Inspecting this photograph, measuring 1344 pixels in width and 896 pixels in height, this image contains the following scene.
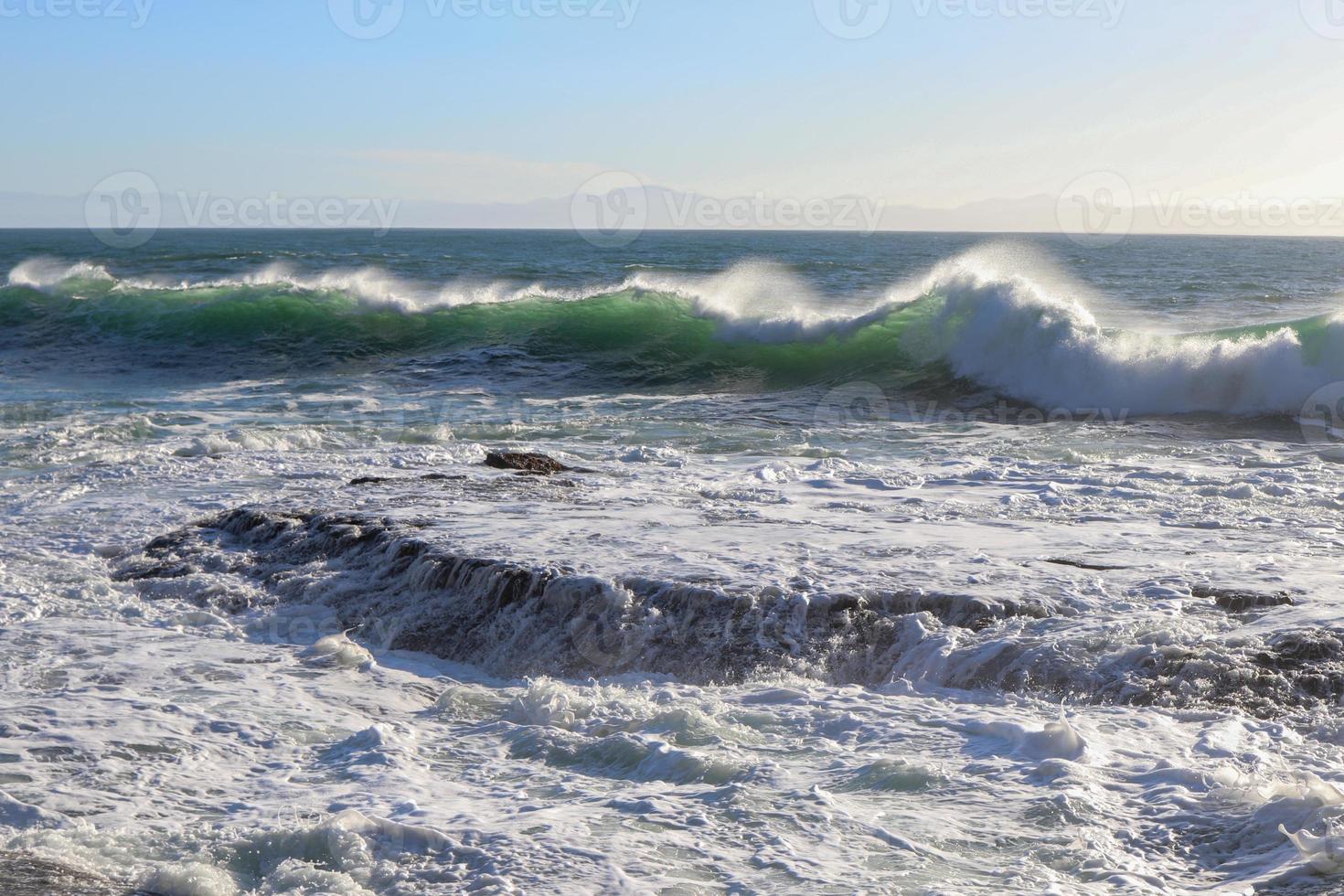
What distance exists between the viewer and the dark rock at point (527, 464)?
9.46 metres

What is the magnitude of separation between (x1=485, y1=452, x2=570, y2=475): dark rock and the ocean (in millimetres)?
216

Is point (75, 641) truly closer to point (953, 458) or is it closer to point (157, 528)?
point (157, 528)

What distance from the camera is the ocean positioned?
3650 millimetres

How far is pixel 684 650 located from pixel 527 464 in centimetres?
430

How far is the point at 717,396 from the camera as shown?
15617 mm

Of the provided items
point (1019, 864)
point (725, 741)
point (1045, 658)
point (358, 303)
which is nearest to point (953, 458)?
point (1045, 658)

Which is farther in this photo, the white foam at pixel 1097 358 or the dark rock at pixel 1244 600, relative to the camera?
the white foam at pixel 1097 358

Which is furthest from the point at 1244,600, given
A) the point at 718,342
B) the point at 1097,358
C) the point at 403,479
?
the point at 718,342

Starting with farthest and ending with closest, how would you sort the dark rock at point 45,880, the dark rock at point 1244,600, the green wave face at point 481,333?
the green wave face at point 481,333 < the dark rock at point 1244,600 < the dark rock at point 45,880

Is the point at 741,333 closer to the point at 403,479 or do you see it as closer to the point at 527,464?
the point at 527,464

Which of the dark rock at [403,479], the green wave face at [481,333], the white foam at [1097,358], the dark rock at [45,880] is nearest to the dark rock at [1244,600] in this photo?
the dark rock at [45,880]

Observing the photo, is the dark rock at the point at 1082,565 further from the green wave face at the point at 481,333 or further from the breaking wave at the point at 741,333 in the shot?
the green wave face at the point at 481,333

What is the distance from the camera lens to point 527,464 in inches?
377

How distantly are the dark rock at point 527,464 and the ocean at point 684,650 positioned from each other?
22cm
